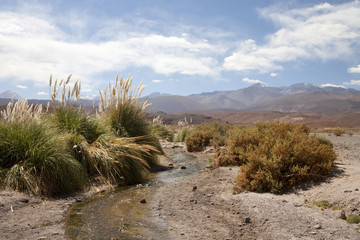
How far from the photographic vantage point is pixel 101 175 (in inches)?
269

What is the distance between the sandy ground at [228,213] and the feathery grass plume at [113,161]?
71cm

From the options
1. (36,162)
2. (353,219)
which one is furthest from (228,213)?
(36,162)

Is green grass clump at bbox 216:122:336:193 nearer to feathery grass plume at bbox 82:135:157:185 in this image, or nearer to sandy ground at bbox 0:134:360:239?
sandy ground at bbox 0:134:360:239

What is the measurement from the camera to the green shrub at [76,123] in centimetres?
777

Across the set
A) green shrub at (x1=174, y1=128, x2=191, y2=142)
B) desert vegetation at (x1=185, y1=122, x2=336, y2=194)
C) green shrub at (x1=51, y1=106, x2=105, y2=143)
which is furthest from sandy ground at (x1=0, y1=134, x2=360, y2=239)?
green shrub at (x1=174, y1=128, x2=191, y2=142)

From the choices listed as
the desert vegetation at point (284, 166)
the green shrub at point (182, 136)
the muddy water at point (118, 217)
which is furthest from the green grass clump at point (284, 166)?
the green shrub at point (182, 136)

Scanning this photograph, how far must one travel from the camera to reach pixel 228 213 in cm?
521

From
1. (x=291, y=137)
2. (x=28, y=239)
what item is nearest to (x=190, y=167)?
(x=291, y=137)

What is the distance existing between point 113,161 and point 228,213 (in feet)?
10.7

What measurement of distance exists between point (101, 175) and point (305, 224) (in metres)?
4.57

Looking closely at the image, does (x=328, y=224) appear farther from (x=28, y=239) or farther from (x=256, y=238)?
(x=28, y=239)

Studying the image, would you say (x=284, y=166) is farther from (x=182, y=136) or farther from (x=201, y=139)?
(x=182, y=136)

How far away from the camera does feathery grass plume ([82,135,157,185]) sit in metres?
7.00

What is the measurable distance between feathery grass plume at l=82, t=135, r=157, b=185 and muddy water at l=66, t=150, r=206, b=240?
19.0 inches
